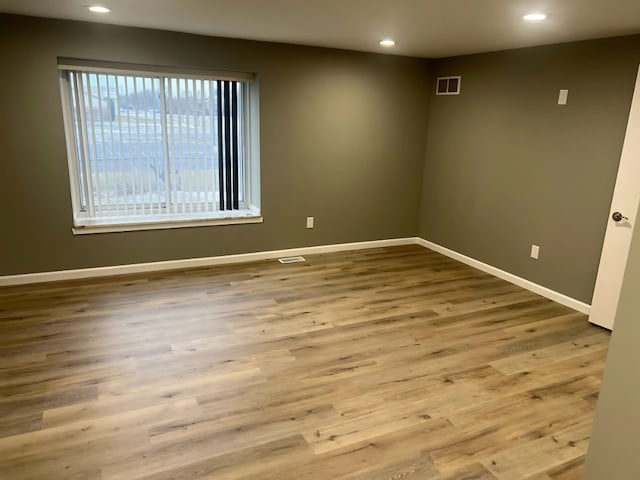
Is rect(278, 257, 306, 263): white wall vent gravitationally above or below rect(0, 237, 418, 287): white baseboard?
below

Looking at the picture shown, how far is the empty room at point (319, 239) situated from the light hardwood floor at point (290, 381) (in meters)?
0.02

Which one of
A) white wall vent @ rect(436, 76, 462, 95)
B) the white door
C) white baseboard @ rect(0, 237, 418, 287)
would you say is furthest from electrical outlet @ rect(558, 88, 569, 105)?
white baseboard @ rect(0, 237, 418, 287)

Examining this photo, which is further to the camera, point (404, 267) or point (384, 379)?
point (404, 267)

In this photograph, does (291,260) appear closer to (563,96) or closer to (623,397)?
(563,96)

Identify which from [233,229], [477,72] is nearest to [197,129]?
[233,229]

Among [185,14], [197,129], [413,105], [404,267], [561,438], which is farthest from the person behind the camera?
[413,105]

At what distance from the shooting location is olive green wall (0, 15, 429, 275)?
383 centimetres

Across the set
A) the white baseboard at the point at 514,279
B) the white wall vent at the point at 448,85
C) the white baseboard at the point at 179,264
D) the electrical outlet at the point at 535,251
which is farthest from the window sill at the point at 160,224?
the electrical outlet at the point at 535,251

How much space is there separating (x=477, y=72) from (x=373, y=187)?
64.8 inches

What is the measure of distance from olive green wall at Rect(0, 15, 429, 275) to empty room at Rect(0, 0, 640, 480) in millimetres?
22

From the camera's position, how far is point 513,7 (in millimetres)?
2748

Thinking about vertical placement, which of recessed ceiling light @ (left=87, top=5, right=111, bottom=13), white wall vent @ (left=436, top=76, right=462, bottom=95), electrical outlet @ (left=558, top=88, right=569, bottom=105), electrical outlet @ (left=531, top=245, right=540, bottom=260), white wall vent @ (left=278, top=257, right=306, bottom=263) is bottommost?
white wall vent @ (left=278, top=257, right=306, bottom=263)

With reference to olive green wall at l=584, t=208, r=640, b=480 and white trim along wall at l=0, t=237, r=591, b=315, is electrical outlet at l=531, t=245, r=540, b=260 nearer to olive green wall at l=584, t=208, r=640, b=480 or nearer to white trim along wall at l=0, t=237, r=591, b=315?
white trim along wall at l=0, t=237, r=591, b=315

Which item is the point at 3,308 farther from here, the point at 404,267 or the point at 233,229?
the point at 404,267
